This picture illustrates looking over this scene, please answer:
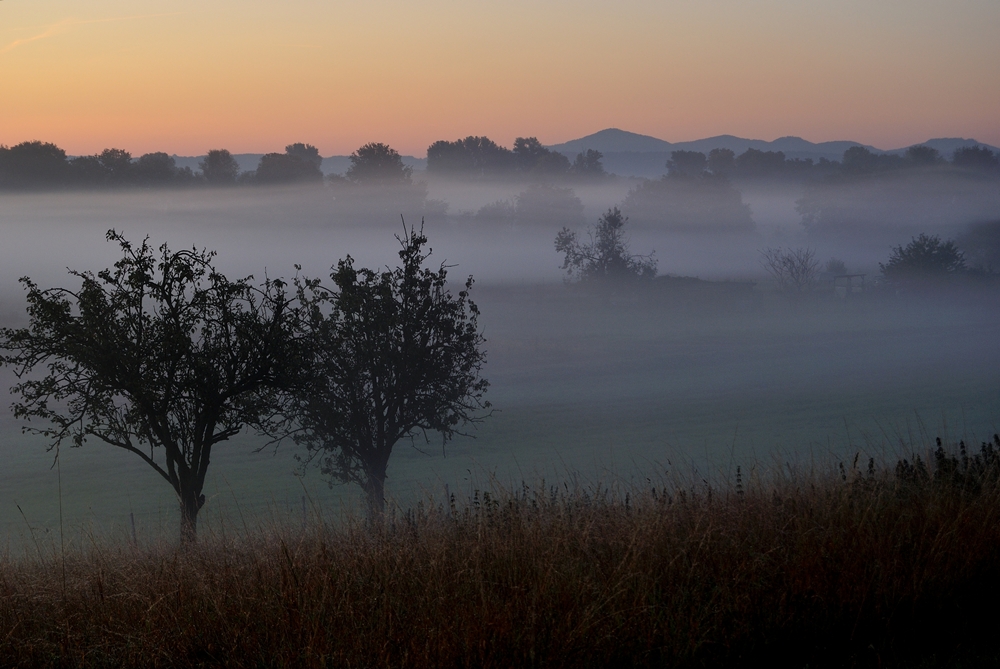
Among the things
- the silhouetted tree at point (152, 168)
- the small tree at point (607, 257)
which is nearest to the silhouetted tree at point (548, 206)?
the small tree at point (607, 257)

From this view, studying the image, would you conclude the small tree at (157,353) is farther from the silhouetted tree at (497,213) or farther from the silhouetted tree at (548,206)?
the silhouetted tree at (548,206)

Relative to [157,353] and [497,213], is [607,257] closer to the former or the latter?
[497,213]

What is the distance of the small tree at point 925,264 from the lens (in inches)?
4181

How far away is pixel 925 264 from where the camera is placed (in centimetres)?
10738

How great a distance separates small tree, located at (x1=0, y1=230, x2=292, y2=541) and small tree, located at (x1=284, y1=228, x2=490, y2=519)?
4907 millimetres

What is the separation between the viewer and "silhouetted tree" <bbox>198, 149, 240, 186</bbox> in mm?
146500

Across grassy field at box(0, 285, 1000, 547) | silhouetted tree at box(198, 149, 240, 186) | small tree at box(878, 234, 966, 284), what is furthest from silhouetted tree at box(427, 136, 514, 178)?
small tree at box(878, 234, 966, 284)

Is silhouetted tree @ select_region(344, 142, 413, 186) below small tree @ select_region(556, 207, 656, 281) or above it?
above

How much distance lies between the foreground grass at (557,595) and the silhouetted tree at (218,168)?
148 m

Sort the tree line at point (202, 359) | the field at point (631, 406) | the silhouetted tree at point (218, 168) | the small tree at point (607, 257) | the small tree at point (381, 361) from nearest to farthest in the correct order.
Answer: the tree line at point (202, 359), the small tree at point (381, 361), the field at point (631, 406), the small tree at point (607, 257), the silhouetted tree at point (218, 168)

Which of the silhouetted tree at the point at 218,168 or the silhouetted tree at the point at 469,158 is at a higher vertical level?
the silhouetted tree at the point at 469,158

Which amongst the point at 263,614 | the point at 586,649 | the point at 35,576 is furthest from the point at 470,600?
the point at 35,576

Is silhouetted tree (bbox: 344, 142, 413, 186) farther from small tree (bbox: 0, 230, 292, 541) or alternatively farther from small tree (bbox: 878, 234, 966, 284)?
small tree (bbox: 0, 230, 292, 541)

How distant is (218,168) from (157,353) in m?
139
